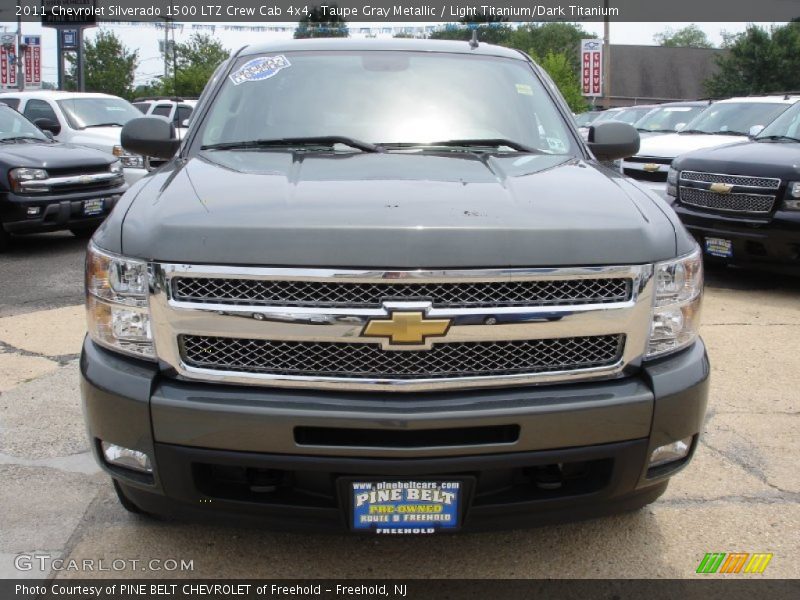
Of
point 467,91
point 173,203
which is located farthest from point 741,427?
point 173,203

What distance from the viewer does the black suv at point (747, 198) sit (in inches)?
274

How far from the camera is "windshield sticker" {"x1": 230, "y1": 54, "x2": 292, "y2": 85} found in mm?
3771

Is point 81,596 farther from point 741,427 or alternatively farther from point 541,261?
point 741,427

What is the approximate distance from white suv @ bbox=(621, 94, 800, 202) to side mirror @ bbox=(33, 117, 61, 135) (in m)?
7.73

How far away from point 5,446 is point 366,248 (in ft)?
8.19

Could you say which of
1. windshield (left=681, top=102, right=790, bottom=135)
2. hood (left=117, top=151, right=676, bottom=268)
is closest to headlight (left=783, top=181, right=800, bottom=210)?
windshield (left=681, top=102, right=790, bottom=135)

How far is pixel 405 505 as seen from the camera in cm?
234

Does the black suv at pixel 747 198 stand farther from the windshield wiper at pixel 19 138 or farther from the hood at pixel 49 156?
the windshield wiper at pixel 19 138

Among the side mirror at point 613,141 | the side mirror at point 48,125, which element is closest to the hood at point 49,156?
the side mirror at point 48,125

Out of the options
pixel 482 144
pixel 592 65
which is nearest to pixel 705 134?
pixel 482 144

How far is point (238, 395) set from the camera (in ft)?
7.62

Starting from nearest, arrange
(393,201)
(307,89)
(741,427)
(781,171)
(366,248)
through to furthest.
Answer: (366,248) → (393,201) → (307,89) → (741,427) → (781,171)

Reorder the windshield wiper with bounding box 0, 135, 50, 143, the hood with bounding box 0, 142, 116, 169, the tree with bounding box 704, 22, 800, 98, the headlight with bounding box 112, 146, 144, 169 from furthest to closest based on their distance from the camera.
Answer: the tree with bounding box 704, 22, 800, 98 < the headlight with bounding box 112, 146, 144, 169 < the windshield wiper with bounding box 0, 135, 50, 143 < the hood with bounding box 0, 142, 116, 169

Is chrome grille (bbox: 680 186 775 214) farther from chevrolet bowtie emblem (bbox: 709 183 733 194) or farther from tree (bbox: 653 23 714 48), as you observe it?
tree (bbox: 653 23 714 48)
